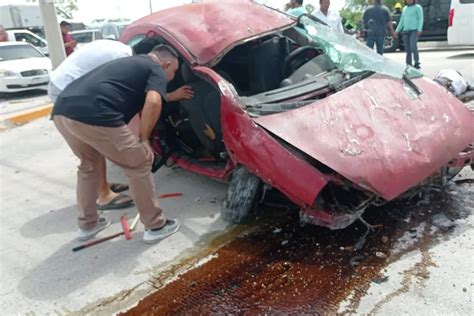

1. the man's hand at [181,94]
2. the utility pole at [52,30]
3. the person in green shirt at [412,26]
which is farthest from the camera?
the person in green shirt at [412,26]

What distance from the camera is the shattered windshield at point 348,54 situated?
362cm

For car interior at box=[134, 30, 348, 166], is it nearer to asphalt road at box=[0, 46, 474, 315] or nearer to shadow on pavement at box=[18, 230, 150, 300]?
asphalt road at box=[0, 46, 474, 315]

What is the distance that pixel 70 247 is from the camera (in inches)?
131

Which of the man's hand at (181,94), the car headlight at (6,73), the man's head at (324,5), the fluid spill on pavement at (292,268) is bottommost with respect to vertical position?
the fluid spill on pavement at (292,268)

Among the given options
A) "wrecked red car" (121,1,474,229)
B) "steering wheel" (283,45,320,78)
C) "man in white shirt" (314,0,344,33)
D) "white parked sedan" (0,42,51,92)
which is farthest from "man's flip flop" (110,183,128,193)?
"white parked sedan" (0,42,51,92)

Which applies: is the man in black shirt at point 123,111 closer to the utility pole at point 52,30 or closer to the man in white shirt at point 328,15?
the man in white shirt at point 328,15

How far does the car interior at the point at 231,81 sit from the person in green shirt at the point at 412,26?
18.9 ft

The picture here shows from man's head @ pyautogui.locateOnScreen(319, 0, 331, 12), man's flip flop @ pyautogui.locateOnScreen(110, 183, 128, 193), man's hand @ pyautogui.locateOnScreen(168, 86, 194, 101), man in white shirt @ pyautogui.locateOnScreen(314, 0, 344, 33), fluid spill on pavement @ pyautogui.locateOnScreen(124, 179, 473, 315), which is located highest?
man's head @ pyautogui.locateOnScreen(319, 0, 331, 12)

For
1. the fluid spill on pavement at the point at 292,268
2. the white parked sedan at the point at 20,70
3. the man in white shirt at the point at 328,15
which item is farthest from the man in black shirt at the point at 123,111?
the white parked sedan at the point at 20,70

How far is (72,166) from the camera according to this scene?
514 centimetres

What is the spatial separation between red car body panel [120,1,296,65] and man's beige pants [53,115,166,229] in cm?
88

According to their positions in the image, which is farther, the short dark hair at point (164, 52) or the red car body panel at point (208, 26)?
the red car body panel at point (208, 26)

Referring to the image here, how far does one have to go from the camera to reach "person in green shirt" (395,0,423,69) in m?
9.01

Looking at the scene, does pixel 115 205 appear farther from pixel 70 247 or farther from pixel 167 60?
pixel 167 60
